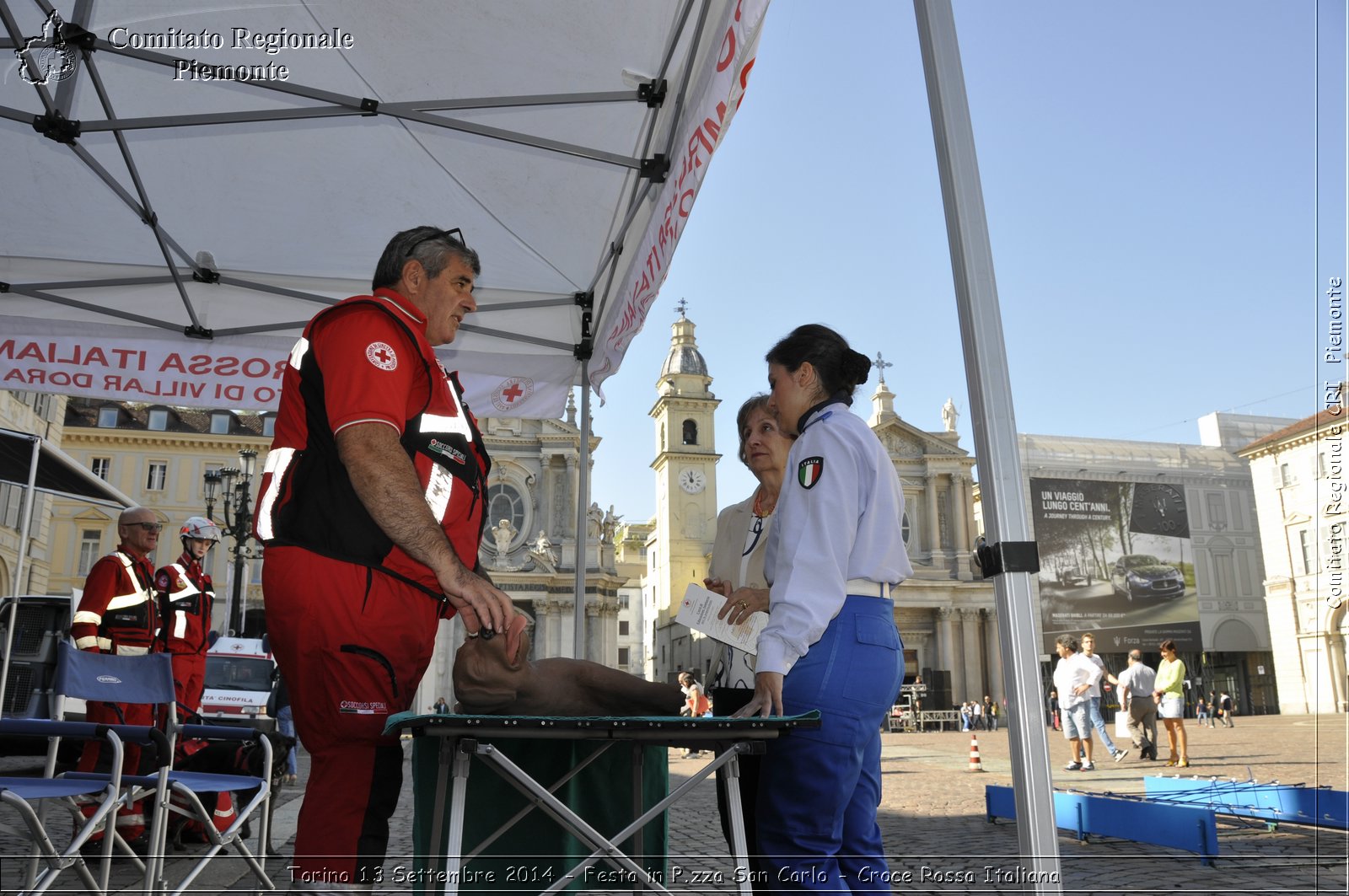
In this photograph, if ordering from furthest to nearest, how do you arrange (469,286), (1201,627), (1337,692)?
1. (1201,627)
2. (1337,692)
3. (469,286)

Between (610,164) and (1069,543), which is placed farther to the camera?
(1069,543)

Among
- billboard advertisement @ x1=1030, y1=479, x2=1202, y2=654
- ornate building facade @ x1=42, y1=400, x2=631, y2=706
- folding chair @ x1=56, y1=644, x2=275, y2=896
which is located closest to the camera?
folding chair @ x1=56, y1=644, x2=275, y2=896

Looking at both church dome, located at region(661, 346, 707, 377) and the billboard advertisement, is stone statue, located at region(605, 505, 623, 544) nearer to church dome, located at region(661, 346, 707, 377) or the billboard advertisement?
church dome, located at region(661, 346, 707, 377)

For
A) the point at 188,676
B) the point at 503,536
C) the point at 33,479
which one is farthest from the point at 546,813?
the point at 503,536

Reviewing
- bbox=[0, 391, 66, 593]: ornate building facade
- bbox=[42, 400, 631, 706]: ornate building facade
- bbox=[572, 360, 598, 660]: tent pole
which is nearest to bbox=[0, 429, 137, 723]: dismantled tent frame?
bbox=[572, 360, 598, 660]: tent pole

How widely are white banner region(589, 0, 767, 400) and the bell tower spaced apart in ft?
184

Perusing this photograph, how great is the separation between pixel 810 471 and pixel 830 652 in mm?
422

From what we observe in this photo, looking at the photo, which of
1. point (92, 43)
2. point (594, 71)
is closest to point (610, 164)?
point (594, 71)

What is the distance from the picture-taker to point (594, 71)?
423 cm

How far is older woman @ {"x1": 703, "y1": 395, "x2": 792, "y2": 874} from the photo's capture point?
2898 mm

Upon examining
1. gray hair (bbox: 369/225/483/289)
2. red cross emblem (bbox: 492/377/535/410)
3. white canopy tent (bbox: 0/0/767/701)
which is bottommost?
gray hair (bbox: 369/225/483/289)

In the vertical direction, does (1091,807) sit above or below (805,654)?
below

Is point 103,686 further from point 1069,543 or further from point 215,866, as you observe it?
point 1069,543

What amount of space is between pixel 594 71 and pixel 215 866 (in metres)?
4.54
